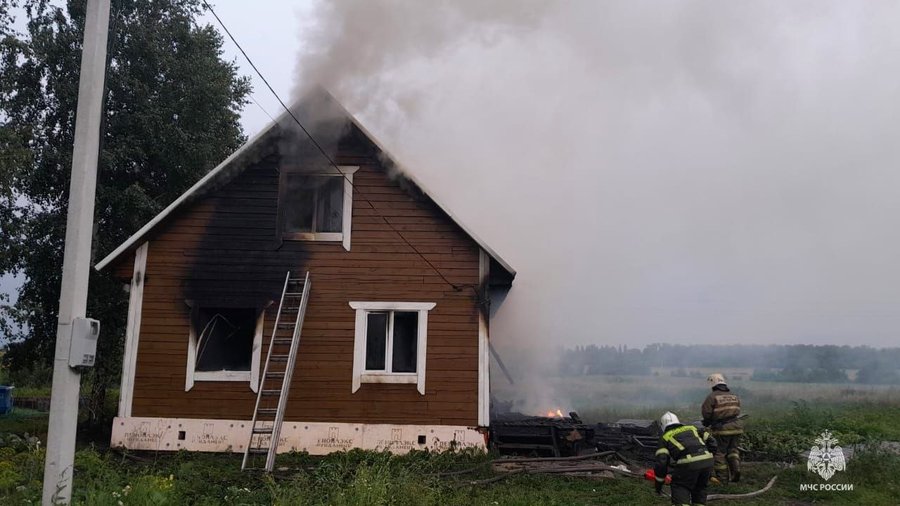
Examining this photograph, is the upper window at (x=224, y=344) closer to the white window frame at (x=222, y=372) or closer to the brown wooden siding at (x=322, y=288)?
the white window frame at (x=222, y=372)

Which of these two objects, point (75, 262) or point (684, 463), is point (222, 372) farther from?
point (684, 463)

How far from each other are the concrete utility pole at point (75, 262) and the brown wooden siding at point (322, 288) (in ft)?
17.3

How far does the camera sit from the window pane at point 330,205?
12.9 m

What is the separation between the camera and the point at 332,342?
12.2 metres

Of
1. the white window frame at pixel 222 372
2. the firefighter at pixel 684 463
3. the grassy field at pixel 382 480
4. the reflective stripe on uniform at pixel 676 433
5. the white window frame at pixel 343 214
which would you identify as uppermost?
the white window frame at pixel 343 214


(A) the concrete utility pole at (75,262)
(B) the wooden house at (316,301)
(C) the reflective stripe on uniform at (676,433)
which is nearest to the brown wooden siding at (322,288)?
(B) the wooden house at (316,301)

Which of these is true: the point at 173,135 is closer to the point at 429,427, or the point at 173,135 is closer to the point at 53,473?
the point at 429,427

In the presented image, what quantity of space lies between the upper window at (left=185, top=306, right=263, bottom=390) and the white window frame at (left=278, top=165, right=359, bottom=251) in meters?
1.54

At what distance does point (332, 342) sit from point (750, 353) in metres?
23.4

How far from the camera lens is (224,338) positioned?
12945 mm

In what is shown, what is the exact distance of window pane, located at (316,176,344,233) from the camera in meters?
12.9

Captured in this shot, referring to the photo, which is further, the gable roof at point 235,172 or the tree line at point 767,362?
the tree line at point 767,362

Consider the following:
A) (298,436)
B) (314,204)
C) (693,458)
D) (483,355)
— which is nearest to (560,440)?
(483,355)

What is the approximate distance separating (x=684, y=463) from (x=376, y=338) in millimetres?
6406
